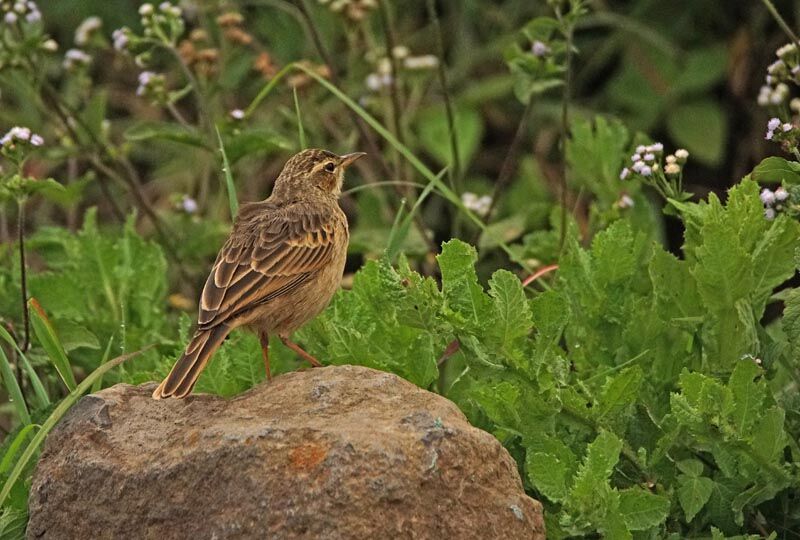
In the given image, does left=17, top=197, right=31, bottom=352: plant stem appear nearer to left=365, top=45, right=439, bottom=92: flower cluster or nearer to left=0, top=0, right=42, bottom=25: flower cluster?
left=0, top=0, right=42, bottom=25: flower cluster

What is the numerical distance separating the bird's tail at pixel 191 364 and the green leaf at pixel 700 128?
4.98m

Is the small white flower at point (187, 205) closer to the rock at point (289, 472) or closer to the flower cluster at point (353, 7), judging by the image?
the flower cluster at point (353, 7)

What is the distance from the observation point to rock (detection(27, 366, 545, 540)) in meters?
3.89

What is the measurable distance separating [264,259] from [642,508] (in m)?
1.65

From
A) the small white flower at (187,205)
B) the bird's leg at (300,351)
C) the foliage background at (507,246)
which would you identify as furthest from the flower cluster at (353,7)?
the bird's leg at (300,351)

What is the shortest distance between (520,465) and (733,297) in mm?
904

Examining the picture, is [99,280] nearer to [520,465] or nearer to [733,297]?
[520,465]

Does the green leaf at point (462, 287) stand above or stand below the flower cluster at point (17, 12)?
below

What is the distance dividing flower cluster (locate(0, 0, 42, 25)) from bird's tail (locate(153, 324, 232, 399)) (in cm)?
225

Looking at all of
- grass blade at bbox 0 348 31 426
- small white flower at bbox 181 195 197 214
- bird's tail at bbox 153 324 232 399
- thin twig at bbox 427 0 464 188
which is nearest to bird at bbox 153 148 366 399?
bird's tail at bbox 153 324 232 399

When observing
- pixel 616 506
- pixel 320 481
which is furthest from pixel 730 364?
pixel 320 481

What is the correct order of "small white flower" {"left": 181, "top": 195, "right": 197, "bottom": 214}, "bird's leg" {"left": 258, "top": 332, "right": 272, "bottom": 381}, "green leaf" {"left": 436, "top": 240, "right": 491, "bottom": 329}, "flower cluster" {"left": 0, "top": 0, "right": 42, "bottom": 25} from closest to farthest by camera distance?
"green leaf" {"left": 436, "top": 240, "right": 491, "bottom": 329} < "bird's leg" {"left": 258, "top": 332, "right": 272, "bottom": 381} < "flower cluster" {"left": 0, "top": 0, "right": 42, "bottom": 25} < "small white flower" {"left": 181, "top": 195, "right": 197, "bottom": 214}

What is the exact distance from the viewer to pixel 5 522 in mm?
4492

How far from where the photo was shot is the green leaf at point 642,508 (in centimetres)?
430
